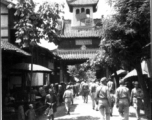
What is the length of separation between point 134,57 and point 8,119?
504 centimetres

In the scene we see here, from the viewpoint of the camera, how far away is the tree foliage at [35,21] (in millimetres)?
9727

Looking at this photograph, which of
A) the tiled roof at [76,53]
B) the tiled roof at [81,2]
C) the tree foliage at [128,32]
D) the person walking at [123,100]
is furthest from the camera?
the tiled roof at [81,2]

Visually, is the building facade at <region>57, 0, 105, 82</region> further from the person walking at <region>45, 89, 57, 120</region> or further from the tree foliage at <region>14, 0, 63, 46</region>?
the tree foliage at <region>14, 0, 63, 46</region>

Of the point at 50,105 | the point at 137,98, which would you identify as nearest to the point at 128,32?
the point at 137,98

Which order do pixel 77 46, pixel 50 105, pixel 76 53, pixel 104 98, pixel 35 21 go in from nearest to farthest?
pixel 104 98 < pixel 35 21 < pixel 50 105 < pixel 76 53 < pixel 77 46

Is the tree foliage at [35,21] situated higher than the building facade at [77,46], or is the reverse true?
the building facade at [77,46]

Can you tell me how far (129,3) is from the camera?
848cm

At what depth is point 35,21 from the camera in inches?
384

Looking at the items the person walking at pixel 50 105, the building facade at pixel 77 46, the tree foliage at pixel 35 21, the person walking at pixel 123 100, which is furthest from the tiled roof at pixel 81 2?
the person walking at pixel 123 100

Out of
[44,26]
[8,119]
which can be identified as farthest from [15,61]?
[8,119]

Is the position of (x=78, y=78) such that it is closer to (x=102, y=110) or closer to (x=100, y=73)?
(x=100, y=73)

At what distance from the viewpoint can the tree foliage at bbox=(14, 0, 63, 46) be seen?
383 inches

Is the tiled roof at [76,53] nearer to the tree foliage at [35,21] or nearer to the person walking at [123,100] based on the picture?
the tree foliage at [35,21]

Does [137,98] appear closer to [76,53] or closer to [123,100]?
[123,100]
